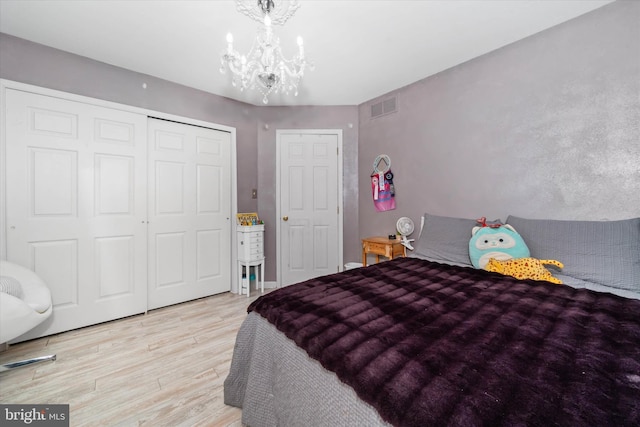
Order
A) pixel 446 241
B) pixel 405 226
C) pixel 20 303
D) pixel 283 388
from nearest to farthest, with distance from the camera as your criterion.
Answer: pixel 283 388 < pixel 20 303 < pixel 446 241 < pixel 405 226

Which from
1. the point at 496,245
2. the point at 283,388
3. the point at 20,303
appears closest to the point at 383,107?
the point at 496,245

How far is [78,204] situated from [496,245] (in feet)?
11.9

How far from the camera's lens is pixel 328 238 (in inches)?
145

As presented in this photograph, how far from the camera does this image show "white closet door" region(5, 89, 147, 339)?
2.16 meters

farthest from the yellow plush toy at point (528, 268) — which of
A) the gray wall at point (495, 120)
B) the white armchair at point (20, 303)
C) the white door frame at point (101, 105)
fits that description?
the white armchair at point (20, 303)

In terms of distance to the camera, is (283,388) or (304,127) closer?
(283,388)

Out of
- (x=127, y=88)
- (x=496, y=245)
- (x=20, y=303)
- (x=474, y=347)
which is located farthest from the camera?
(x=127, y=88)

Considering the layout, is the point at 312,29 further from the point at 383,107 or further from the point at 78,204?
the point at 78,204

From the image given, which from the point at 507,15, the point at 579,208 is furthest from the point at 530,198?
the point at 507,15

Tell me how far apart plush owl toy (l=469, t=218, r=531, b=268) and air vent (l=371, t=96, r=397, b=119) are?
190 centimetres

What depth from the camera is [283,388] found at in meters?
1.07

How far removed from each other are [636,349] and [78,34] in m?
3.86

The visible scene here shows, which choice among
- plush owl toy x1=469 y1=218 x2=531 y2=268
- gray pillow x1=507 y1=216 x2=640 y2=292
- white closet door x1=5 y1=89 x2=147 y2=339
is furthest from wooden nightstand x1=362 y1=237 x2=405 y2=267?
white closet door x1=5 y1=89 x2=147 y2=339

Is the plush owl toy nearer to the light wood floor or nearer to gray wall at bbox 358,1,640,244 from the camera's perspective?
gray wall at bbox 358,1,640,244
